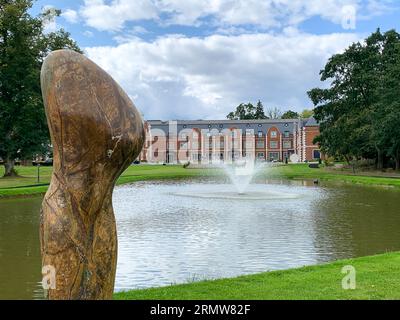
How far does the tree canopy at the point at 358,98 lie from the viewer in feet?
159

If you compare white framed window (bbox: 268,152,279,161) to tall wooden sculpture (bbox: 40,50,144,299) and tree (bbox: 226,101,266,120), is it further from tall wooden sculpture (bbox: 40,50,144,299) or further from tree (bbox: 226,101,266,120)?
tall wooden sculpture (bbox: 40,50,144,299)

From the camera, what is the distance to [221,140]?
4011 inches

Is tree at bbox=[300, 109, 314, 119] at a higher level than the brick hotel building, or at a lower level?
higher

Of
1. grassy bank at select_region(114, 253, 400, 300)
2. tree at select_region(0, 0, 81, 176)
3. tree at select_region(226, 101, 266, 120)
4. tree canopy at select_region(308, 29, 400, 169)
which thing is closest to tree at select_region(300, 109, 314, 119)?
tree at select_region(226, 101, 266, 120)

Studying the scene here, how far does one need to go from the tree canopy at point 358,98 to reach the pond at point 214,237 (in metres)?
25.5

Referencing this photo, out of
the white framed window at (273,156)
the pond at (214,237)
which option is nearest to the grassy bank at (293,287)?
the pond at (214,237)

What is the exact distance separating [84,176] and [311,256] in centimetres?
847

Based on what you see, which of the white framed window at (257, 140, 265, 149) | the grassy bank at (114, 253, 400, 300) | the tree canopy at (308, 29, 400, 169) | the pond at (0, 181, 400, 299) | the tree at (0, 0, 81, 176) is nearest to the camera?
the grassy bank at (114, 253, 400, 300)

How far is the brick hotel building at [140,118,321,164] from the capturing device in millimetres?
99062

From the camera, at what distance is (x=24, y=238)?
1425 centimetres

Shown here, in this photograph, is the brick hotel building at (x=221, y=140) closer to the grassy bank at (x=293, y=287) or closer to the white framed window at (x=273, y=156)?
the white framed window at (x=273, y=156)

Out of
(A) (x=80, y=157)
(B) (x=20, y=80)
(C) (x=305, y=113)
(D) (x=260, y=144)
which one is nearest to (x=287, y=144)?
(D) (x=260, y=144)

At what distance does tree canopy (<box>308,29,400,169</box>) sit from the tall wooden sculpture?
44.0 m

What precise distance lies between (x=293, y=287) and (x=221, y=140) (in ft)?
309
